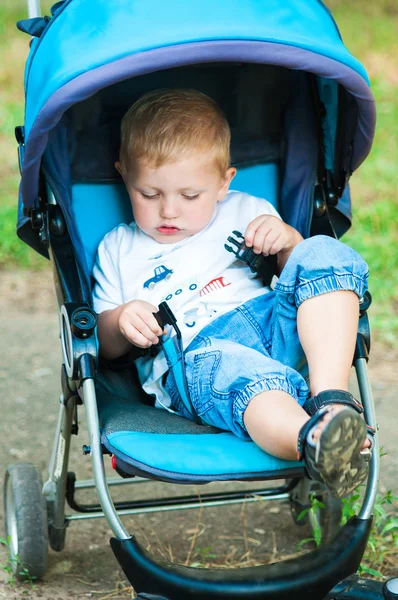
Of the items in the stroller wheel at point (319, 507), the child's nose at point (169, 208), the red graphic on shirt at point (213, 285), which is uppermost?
the child's nose at point (169, 208)

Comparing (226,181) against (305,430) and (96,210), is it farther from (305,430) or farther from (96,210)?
(305,430)

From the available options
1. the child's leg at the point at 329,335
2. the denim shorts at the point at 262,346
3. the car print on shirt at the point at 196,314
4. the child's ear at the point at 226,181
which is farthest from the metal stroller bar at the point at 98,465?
the child's ear at the point at 226,181

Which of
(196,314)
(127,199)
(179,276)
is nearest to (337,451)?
(196,314)

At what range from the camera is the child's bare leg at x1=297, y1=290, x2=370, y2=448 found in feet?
6.71

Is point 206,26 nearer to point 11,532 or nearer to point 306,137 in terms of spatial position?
Result: point 306,137

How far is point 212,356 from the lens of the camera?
2.21 m

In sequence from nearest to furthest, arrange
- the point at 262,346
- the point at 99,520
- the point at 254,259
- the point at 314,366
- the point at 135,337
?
the point at 314,366 < the point at 135,337 < the point at 262,346 < the point at 254,259 < the point at 99,520

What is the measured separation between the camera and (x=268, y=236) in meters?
2.38

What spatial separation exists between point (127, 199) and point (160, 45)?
2.51 feet

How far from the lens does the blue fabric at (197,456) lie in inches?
76.0

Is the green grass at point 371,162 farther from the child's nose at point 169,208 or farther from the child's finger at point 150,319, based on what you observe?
the child's finger at point 150,319

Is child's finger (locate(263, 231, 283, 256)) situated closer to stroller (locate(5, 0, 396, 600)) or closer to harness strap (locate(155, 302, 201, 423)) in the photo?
stroller (locate(5, 0, 396, 600))

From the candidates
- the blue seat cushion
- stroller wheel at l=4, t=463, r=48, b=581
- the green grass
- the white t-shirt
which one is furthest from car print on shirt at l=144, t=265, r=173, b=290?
the green grass

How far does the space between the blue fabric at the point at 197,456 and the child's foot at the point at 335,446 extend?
0.50 ft
